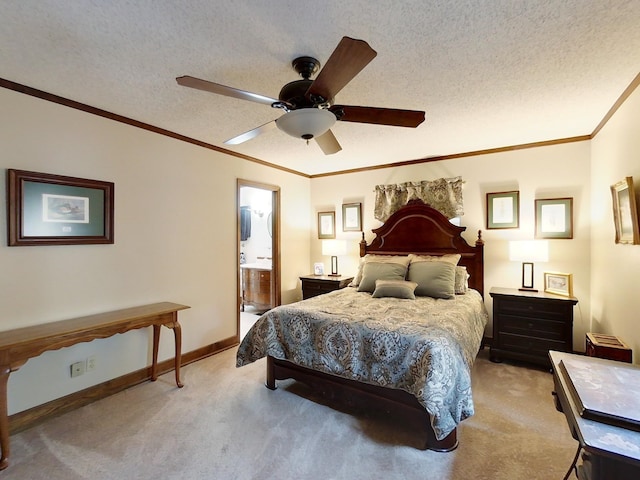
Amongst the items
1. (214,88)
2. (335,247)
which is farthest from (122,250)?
(335,247)

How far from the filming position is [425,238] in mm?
4137

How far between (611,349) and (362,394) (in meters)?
1.86

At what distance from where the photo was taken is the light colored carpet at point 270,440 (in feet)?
5.88

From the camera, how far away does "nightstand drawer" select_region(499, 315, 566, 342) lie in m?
3.11

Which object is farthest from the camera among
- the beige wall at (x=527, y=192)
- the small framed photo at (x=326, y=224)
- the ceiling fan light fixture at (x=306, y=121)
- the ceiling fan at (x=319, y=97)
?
the small framed photo at (x=326, y=224)

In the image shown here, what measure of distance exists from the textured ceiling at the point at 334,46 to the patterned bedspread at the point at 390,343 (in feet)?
5.79

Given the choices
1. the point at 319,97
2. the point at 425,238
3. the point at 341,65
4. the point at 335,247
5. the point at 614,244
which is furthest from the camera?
the point at 335,247

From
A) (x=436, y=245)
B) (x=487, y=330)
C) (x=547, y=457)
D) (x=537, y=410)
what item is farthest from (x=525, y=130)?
(x=547, y=457)

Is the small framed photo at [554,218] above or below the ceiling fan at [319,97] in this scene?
below

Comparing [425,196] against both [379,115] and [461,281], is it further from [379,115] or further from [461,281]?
[379,115]

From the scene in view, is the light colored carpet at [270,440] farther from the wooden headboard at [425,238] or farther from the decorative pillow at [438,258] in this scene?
the wooden headboard at [425,238]

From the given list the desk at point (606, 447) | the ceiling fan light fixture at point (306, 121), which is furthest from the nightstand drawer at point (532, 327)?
the ceiling fan light fixture at point (306, 121)

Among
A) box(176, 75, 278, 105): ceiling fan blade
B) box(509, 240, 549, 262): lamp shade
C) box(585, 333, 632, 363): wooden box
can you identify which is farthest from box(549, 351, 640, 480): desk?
box(509, 240, 549, 262): lamp shade

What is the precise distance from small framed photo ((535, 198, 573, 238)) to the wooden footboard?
8.89 feet
